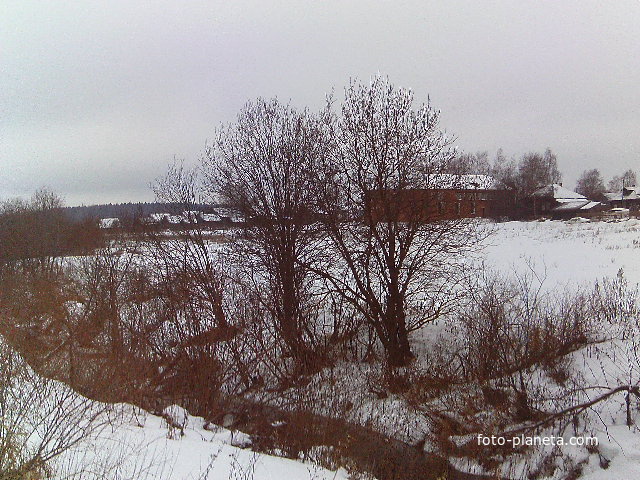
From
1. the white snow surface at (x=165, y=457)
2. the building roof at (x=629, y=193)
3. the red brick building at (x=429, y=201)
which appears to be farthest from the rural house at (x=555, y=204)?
the white snow surface at (x=165, y=457)

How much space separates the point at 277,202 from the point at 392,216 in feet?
13.7

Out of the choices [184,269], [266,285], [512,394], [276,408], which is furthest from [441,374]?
[184,269]

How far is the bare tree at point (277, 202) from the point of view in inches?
562

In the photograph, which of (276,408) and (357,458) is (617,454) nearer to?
(357,458)

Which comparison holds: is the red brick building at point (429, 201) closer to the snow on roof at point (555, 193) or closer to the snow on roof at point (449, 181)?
the snow on roof at point (449, 181)

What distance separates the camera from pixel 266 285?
14.7 metres

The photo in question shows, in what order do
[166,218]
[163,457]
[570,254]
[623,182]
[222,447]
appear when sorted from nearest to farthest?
[163,457]
[222,447]
[166,218]
[570,254]
[623,182]

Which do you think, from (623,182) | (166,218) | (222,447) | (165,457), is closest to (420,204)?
(222,447)

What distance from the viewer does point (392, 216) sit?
12.8 metres

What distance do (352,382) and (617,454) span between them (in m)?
6.71

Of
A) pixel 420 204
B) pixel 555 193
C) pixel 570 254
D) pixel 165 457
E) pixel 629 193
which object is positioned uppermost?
pixel 555 193

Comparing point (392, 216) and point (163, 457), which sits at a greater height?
point (392, 216)

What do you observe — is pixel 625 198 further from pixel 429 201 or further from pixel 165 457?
pixel 165 457

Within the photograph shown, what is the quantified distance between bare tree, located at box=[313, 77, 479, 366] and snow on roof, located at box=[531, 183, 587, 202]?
172ft
